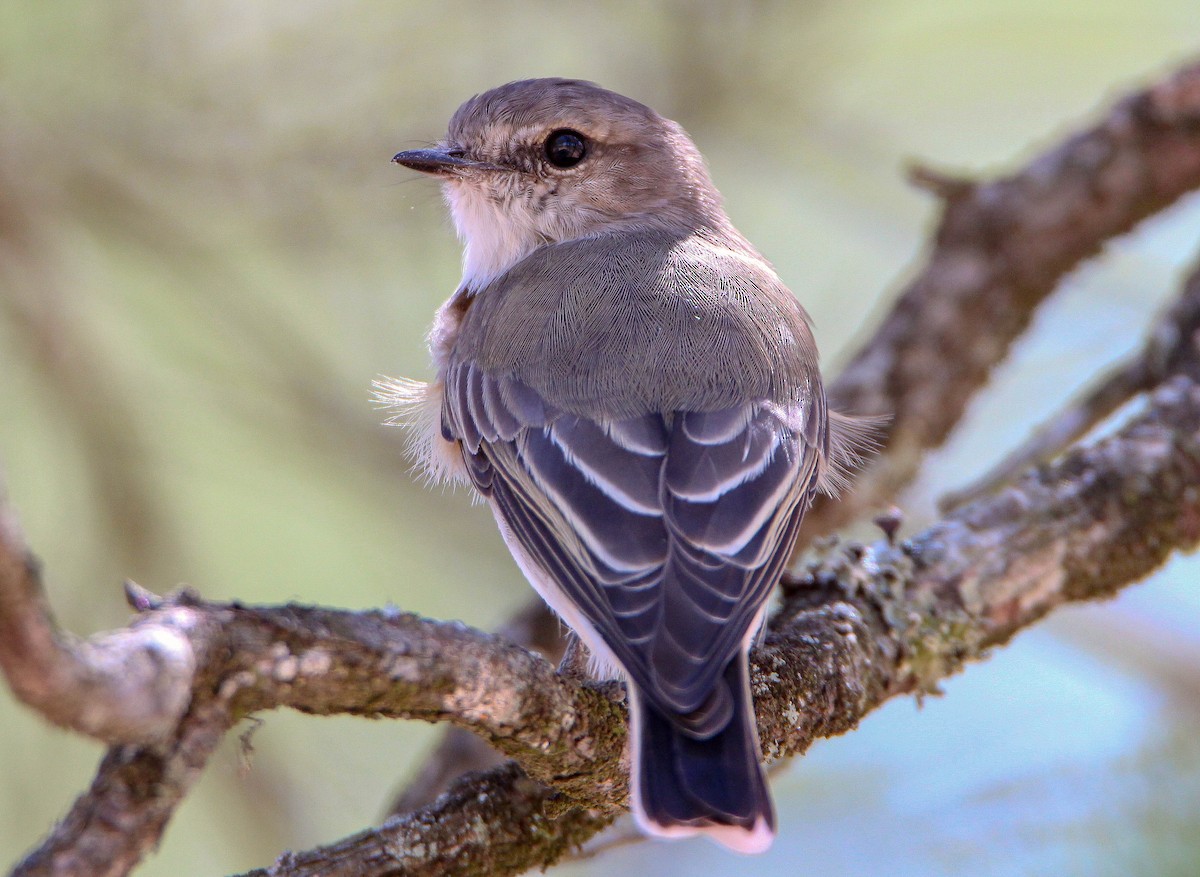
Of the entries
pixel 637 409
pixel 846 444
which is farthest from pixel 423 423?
pixel 846 444

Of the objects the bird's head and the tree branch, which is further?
the tree branch

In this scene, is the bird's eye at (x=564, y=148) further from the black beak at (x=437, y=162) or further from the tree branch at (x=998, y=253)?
the tree branch at (x=998, y=253)

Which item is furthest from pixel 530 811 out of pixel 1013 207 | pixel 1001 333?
pixel 1013 207

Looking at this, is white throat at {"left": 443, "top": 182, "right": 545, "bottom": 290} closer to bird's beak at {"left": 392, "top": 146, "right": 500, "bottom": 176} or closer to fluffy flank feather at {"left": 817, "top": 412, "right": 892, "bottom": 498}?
bird's beak at {"left": 392, "top": 146, "right": 500, "bottom": 176}

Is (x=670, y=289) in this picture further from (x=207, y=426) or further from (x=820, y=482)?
(x=207, y=426)

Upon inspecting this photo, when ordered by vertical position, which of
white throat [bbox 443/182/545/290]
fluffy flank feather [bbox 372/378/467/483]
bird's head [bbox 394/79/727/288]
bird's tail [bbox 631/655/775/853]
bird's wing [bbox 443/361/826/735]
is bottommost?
fluffy flank feather [bbox 372/378/467/483]

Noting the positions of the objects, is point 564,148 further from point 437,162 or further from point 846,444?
Result: point 846,444

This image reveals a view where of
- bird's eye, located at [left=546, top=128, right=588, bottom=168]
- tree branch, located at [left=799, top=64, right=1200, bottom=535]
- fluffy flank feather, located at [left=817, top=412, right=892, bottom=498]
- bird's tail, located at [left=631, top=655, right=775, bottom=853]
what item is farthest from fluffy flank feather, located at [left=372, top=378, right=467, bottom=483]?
bird's tail, located at [left=631, top=655, right=775, bottom=853]

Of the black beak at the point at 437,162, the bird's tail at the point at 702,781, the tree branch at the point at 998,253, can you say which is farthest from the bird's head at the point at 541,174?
the bird's tail at the point at 702,781
